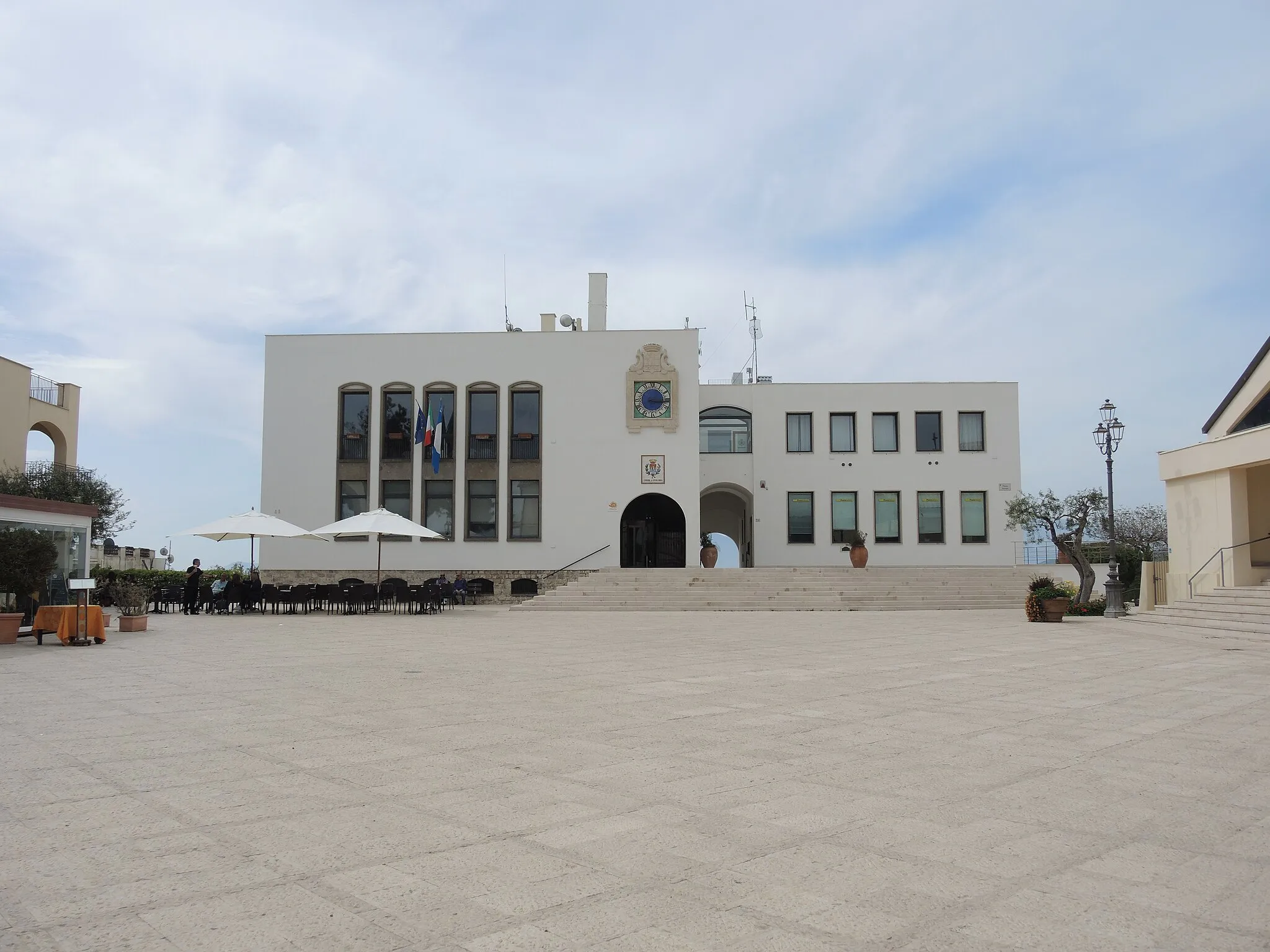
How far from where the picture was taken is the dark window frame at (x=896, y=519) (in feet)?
109

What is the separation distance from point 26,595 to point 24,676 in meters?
6.68

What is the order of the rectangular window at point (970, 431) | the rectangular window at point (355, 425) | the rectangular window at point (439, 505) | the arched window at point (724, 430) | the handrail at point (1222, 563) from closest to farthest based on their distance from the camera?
the handrail at point (1222, 563)
the rectangular window at point (439, 505)
the rectangular window at point (355, 425)
the rectangular window at point (970, 431)
the arched window at point (724, 430)

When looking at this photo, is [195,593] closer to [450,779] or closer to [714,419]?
[714,419]

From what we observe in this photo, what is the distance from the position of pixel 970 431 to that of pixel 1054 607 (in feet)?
48.0

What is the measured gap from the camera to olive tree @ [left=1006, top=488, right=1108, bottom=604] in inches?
887

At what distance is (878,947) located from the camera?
10.6 ft

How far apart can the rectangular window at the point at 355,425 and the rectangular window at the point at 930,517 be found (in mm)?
18874

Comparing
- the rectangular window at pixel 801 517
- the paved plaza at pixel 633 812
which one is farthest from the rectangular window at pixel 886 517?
the paved plaza at pixel 633 812

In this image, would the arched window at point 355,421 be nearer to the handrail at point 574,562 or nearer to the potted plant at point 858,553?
the handrail at point 574,562

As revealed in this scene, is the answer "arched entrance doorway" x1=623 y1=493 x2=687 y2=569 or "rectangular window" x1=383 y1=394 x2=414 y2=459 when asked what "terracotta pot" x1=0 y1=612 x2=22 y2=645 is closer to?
"rectangular window" x1=383 y1=394 x2=414 y2=459

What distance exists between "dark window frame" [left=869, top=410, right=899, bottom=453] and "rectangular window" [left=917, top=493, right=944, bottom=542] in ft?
6.22

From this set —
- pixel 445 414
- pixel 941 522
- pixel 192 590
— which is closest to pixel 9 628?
pixel 192 590

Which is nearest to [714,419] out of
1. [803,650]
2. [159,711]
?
[803,650]

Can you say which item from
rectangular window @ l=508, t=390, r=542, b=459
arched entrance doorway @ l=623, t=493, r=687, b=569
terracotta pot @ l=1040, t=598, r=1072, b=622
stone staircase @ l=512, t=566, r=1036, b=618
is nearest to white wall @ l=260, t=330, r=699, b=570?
rectangular window @ l=508, t=390, r=542, b=459
